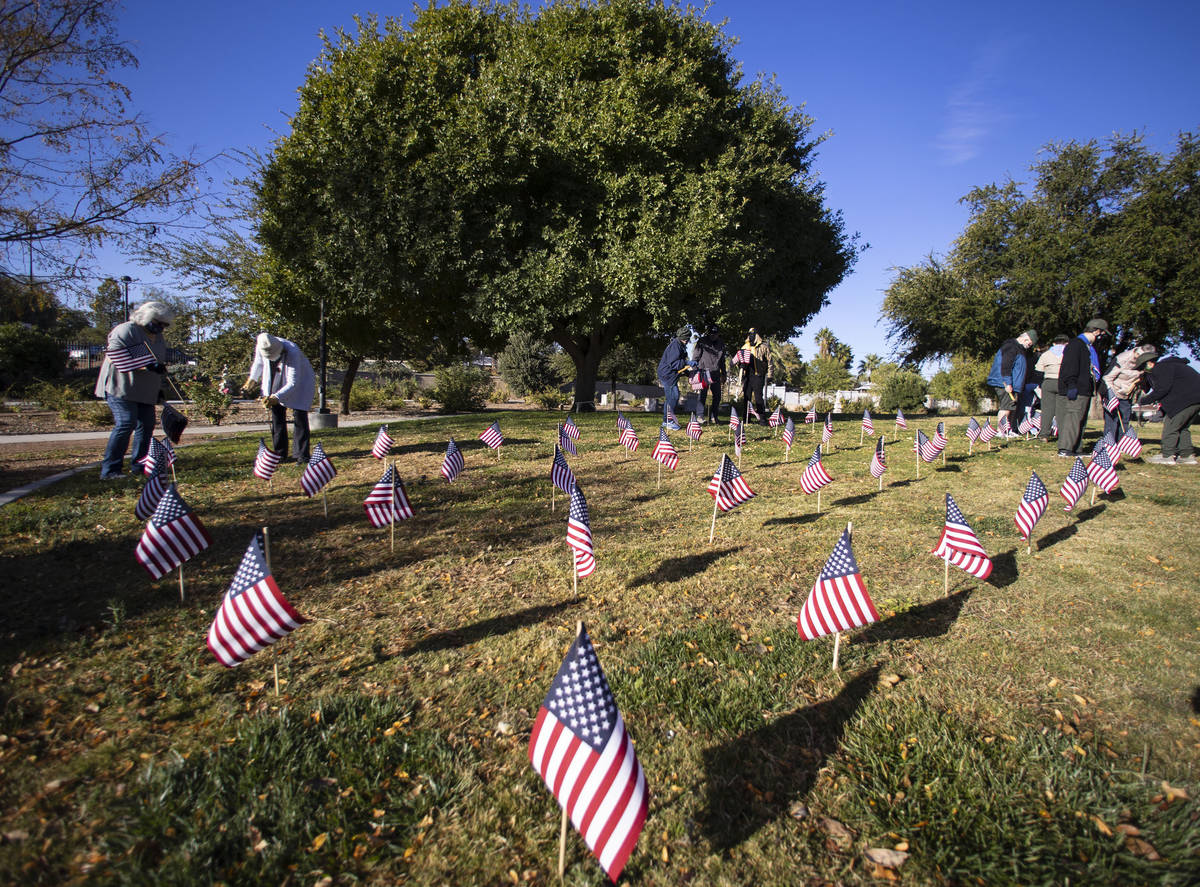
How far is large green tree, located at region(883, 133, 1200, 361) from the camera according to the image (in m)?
23.8

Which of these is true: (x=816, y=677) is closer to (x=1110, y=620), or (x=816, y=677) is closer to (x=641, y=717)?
(x=641, y=717)

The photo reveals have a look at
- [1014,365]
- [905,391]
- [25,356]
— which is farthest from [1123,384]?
[25,356]

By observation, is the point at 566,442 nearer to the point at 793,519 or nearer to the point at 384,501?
the point at 793,519

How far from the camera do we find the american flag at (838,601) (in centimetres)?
368

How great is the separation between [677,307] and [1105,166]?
87.4ft

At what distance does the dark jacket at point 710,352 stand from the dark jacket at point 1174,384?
8.48m

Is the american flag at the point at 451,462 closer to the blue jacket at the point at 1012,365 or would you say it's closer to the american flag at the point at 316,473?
the american flag at the point at 316,473

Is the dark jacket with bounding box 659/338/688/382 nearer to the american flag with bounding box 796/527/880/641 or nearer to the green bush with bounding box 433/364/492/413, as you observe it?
the american flag with bounding box 796/527/880/641

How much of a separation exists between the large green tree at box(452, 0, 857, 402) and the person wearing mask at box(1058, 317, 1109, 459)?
26.3ft

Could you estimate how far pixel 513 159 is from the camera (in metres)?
15.5

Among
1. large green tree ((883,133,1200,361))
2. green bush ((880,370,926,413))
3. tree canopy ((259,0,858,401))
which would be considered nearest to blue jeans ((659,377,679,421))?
tree canopy ((259,0,858,401))

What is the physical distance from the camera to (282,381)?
29.4 feet

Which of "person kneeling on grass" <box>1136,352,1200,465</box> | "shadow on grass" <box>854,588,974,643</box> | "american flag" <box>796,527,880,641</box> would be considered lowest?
"shadow on grass" <box>854,588,974,643</box>

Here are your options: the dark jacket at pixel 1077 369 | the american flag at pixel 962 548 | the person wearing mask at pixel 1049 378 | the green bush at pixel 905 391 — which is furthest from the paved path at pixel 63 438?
the green bush at pixel 905 391
